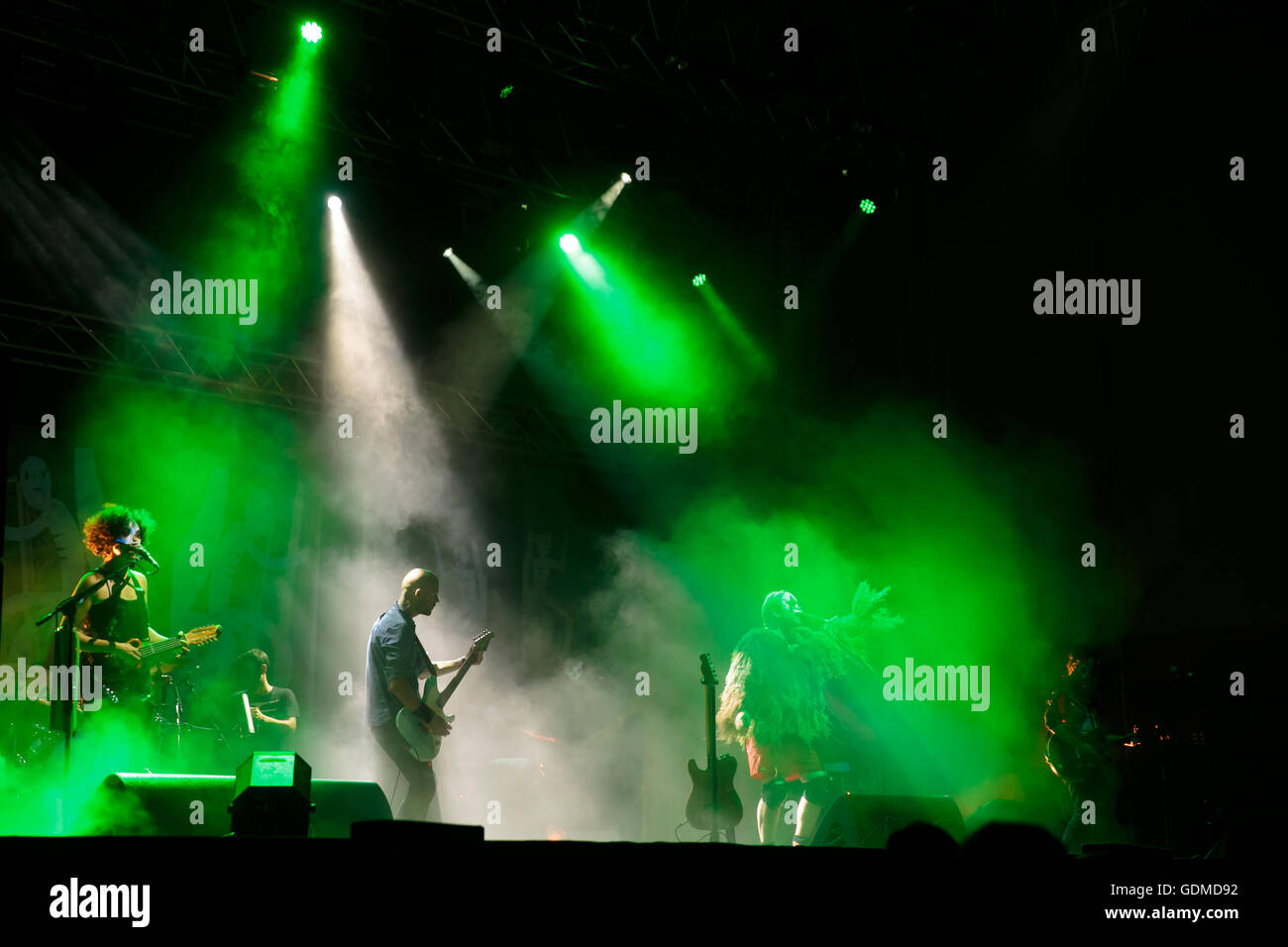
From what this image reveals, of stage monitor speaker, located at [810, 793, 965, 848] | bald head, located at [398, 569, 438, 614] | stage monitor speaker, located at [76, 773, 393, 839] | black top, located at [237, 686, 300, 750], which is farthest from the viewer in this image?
black top, located at [237, 686, 300, 750]

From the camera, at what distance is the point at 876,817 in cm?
456

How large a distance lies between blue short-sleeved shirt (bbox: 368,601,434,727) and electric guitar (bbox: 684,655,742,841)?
1848 mm

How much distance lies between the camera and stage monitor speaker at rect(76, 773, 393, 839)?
396 centimetres

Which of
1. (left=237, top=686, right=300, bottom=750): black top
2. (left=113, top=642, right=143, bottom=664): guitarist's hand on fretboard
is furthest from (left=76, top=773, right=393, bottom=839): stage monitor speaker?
(left=237, top=686, right=300, bottom=750): black top

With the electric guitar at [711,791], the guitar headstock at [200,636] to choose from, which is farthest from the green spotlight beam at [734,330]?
the guitar headstock at [200,636]

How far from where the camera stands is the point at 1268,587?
22.5 feet

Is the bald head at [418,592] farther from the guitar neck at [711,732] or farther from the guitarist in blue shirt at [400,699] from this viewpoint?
the guitar neck at [711,732]

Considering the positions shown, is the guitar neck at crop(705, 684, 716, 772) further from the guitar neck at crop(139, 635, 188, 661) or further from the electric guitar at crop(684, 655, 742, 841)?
the guitar neck at crop(139, 635, 188, 661)

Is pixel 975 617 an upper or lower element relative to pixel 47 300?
lower

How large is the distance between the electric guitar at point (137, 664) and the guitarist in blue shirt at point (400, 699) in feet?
4.63

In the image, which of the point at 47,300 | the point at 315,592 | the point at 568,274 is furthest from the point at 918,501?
the point at 47,300
